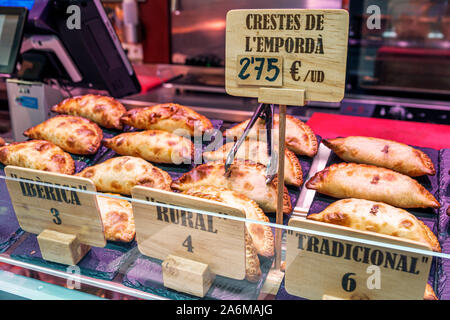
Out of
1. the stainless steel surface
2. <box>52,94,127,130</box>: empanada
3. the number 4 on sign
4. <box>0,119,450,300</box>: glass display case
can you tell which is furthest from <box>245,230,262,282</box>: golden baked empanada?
the stainless steel surface

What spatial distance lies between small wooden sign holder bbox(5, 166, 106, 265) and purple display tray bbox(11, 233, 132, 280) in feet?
0.06

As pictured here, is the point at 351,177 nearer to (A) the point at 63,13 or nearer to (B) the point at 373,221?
(B) the point at 373,221

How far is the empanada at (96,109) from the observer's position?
1807 mm

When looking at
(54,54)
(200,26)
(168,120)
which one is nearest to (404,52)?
(200,26)

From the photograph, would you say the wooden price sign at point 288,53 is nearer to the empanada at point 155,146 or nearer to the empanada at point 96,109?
the empanada at point 155,146

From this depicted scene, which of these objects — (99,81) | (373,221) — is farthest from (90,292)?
(99,81)

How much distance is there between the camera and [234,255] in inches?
33.7

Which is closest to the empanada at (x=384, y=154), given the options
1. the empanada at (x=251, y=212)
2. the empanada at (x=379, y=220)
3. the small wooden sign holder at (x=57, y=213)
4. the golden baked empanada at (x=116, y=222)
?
the empanada at (x=379, y=220)

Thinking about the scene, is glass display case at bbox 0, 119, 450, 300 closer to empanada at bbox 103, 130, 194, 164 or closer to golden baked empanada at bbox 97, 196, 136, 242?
golden baked empanada at bbox 97, 196, 136, 242

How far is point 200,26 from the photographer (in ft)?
15.0

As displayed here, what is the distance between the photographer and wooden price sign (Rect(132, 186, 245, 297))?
84 centimetres

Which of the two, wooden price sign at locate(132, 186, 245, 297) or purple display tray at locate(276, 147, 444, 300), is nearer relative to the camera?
wooden price sign at locate(132, 186, 245, 297)

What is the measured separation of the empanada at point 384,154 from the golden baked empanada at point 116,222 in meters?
0.78
